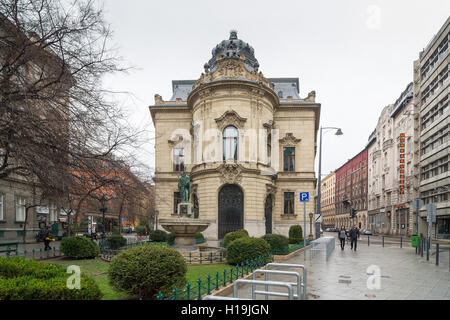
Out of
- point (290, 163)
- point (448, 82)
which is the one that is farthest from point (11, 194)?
point (448, 82)

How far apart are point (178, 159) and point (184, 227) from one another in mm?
21627

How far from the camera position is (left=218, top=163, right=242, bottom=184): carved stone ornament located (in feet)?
101

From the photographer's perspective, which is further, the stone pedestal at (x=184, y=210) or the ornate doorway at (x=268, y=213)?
the ornate doorway at (x=268, y=213)

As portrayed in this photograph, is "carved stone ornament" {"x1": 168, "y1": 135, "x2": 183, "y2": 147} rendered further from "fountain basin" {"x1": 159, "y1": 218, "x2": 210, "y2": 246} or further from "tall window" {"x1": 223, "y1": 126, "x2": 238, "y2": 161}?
"fountain basin" {"x1": 159, "y1": 218, "x2": 210, "y2": 246}

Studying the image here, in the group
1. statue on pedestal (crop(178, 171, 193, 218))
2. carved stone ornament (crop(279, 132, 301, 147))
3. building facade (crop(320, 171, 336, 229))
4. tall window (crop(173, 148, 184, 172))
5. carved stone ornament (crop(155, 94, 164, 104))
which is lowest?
building facade (crop(320, 171, 336, 229))

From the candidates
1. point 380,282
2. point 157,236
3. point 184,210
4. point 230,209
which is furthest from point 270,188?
point 380,282

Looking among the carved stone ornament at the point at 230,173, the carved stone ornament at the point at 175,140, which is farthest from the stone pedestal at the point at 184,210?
the carved stone ornament at the point at 175,140

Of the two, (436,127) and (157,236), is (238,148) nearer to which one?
(157,236)

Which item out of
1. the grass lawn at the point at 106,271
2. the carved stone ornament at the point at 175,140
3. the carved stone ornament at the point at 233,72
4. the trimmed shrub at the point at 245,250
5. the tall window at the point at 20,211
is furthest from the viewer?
the carved stone ornament at the point at 175,140

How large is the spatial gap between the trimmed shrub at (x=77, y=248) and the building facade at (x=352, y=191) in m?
74.4

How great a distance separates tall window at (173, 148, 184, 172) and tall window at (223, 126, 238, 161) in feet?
26.1

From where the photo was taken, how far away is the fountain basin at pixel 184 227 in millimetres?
17562

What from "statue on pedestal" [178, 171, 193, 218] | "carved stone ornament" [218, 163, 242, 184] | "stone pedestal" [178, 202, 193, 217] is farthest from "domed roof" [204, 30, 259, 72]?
"stone pedestal" [178, 202, 193, 217]

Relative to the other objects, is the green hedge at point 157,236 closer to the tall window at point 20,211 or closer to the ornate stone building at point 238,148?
the ornate stone building at point 238,148
